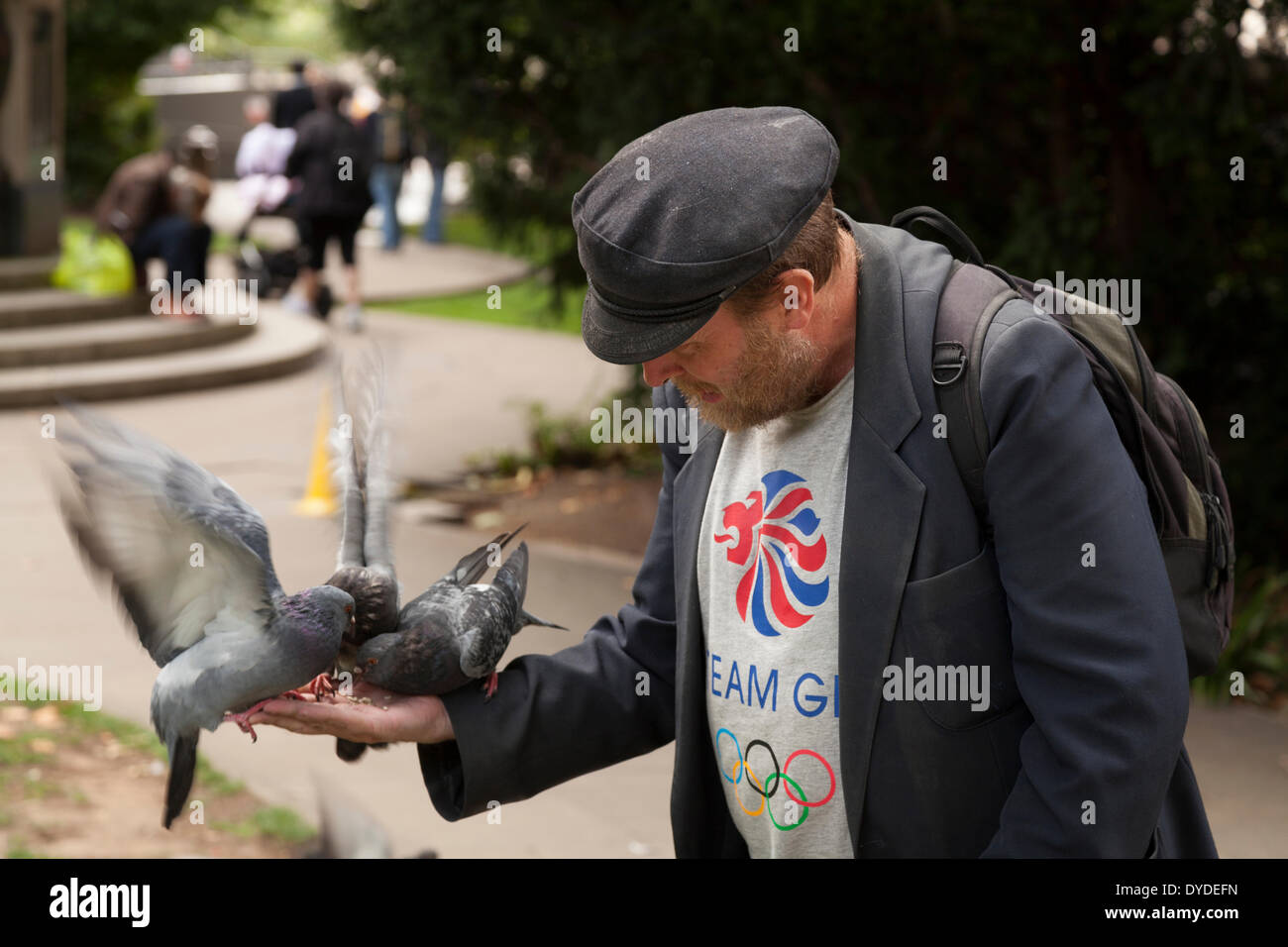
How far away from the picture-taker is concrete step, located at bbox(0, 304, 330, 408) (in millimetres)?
11180

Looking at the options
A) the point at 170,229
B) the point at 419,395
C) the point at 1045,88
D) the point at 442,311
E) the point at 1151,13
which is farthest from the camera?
the point at 442,311

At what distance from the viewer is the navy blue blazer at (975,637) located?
1860 mm

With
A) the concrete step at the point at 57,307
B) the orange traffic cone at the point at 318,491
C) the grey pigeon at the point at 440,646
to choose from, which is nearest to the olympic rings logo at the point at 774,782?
the grey pigeon at the point at 440,646

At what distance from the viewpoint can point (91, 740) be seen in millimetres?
5402

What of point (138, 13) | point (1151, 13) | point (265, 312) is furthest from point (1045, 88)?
point (138, 13)

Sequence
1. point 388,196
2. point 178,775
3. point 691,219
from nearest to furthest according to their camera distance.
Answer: point 691,219
point 178,775
point 388,196

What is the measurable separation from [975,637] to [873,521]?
22 centimetres

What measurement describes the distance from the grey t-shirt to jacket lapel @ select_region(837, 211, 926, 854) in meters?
0.05

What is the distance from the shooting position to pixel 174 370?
1214cm

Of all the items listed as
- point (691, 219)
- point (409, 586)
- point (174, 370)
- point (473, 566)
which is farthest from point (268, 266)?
point (691, 219)

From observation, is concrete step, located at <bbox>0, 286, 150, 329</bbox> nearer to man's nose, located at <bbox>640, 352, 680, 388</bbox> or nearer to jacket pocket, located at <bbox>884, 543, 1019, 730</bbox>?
man's nose, located at <bbox>640, 352, 680, 388</bbox>

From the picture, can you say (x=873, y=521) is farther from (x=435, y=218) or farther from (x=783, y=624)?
(x=435, y=218)

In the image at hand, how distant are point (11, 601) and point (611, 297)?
578cm

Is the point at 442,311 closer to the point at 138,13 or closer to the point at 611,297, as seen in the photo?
the point at 138,13
